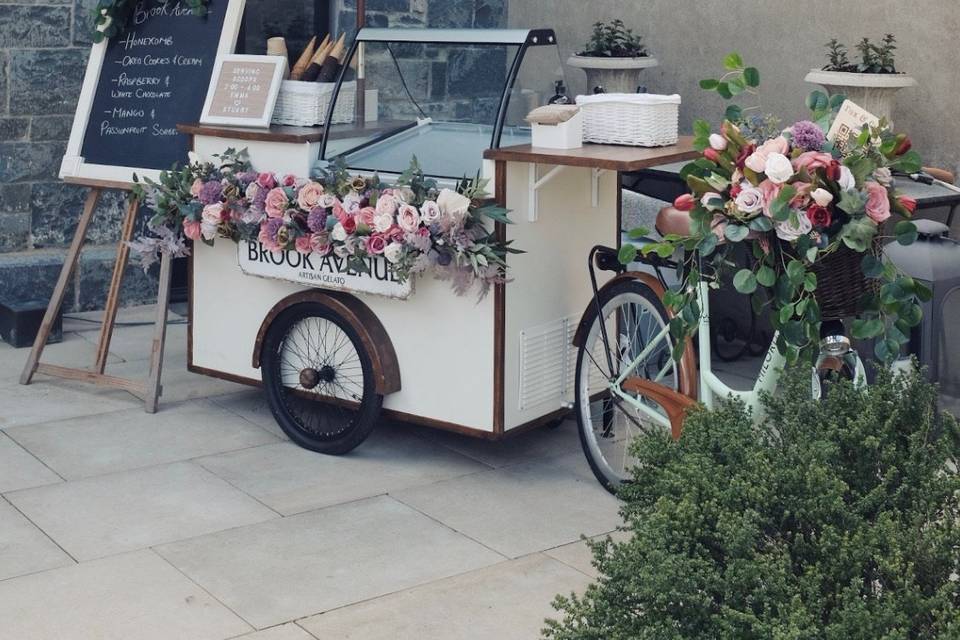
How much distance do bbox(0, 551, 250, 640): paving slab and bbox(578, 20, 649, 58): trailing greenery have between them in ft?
13.9

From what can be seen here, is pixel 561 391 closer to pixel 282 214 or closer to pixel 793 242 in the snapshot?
pixel 282 214

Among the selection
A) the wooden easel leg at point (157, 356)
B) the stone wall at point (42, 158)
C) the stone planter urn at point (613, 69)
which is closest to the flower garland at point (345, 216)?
the wooden easel leg at point (157, 356)

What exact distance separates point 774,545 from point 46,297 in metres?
5.23

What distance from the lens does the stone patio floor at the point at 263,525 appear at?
3416mm

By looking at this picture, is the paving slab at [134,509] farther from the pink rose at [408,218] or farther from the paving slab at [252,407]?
the pink rose at [408,218]

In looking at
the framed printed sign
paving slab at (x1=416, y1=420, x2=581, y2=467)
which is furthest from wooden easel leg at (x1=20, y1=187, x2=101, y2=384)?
paving slab at (x1=416, y1=420, x2=581, y2=467)

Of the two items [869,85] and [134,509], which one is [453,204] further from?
[869,85]

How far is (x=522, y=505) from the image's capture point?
4.25m

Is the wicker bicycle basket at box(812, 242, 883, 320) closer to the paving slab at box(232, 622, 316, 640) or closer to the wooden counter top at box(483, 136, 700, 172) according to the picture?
the wooden counter top at box(483, 136, 700, 172)

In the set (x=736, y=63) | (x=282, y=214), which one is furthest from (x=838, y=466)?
(x=282, y=214)

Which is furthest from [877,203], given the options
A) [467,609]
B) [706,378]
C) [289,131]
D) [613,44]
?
[613,44]

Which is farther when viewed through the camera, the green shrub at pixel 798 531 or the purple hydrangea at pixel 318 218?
the purple hydrangea at pixel 318 218

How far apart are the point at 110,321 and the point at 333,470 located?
1.39 meters

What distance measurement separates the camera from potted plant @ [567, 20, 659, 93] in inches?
275
